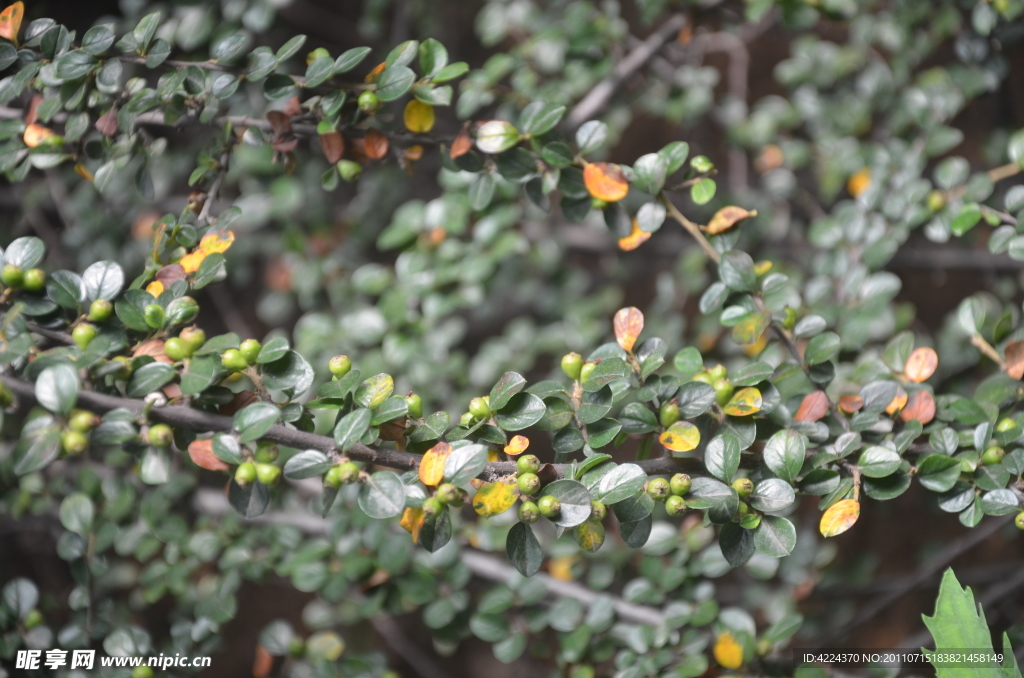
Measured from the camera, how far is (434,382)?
1192 millimetres

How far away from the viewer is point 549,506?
1.92 ft

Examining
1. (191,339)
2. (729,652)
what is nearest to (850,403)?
(729,652)

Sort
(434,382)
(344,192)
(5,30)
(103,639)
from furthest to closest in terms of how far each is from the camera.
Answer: (344,192) < (434,382) < (103,639) < (5,30)

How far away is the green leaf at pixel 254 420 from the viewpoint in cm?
58

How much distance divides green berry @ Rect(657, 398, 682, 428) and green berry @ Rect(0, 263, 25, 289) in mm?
675

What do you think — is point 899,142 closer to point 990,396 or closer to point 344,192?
point 990,396

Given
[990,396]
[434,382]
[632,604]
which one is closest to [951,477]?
[990,396]

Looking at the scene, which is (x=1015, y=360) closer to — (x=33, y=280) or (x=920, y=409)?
(x=920, y=409)

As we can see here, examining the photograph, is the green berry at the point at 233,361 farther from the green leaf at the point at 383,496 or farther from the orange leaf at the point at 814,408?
the orange leaf at the point at 814,408

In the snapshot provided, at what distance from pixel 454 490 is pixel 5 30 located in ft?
2.48

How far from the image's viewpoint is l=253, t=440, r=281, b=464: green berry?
Result: 61 centimetres

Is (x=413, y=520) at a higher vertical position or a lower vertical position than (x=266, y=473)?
lower

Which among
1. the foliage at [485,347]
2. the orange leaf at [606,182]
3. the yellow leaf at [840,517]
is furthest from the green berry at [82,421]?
the yellow leaf at [840,517]

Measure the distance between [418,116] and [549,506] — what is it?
524 mm
